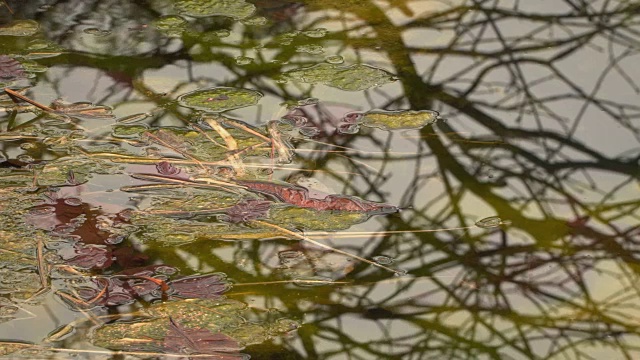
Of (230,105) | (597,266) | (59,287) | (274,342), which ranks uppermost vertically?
(597,266)

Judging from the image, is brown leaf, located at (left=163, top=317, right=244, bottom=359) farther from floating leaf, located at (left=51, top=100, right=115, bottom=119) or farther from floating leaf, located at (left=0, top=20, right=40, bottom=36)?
floating leaf, located at (left=0, top=20, right=40, bottom=36)

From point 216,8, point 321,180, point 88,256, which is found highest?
point 216,8

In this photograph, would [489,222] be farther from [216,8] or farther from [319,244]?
[216,8]

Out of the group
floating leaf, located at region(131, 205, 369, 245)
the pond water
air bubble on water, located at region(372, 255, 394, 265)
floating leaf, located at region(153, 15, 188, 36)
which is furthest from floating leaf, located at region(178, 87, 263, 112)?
air bubble on water, located at region(372, 255, 394, 265)

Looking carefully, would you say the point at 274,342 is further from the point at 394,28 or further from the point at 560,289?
the point at 394,28

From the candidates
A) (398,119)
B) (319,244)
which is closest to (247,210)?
(319,244)

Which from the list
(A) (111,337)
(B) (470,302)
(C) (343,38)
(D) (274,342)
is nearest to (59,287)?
(A) (111,337)

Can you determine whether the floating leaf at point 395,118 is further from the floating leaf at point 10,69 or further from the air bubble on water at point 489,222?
the floating leaf at point 10,69
